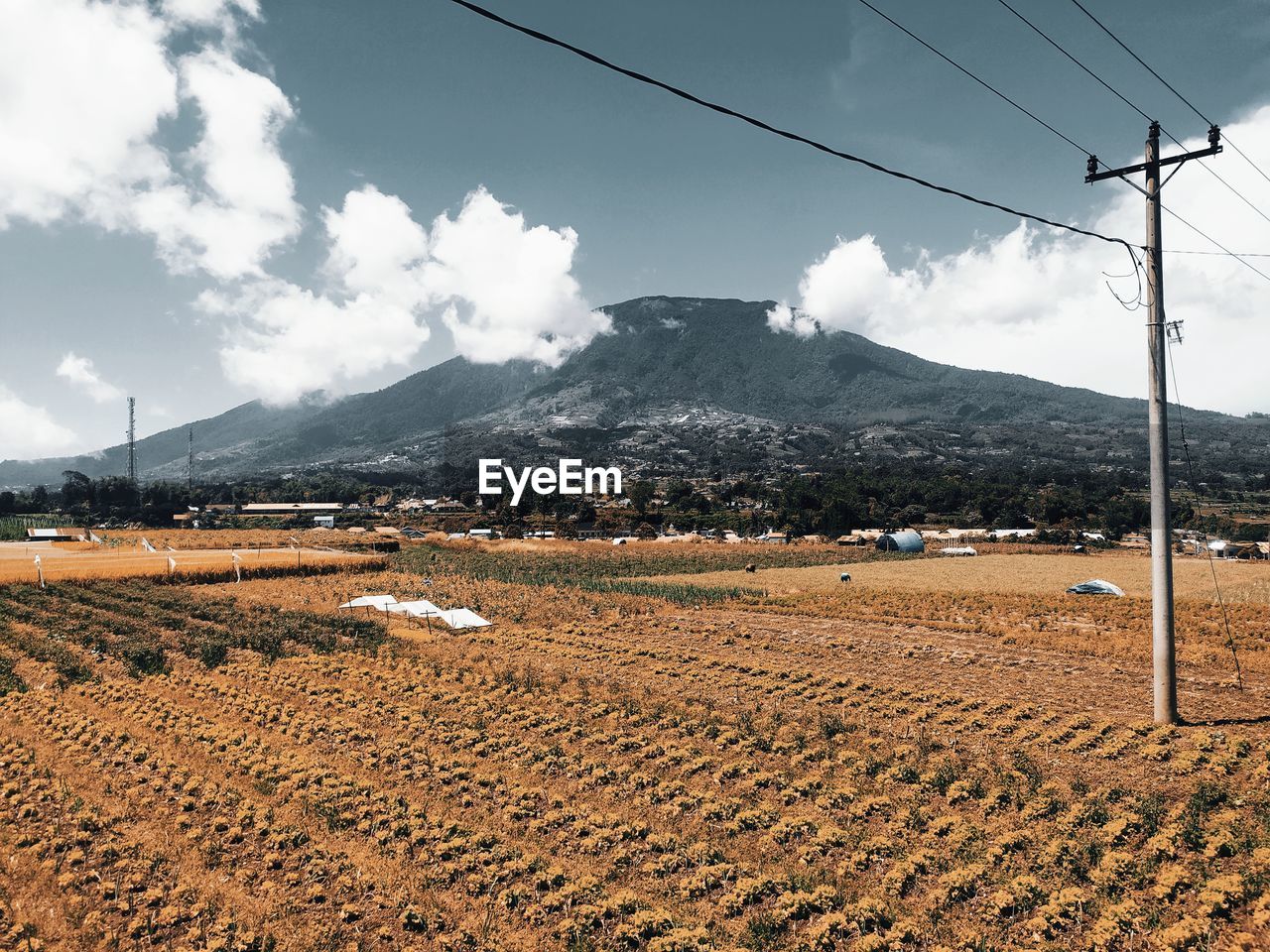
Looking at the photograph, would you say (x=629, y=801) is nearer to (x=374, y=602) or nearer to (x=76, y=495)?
(x=374, y=602)

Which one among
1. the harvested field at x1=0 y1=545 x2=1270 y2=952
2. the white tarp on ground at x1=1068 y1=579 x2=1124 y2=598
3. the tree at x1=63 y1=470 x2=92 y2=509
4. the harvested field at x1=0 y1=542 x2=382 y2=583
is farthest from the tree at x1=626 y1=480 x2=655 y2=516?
the tree at x1=63 y1=470 x2=92 y2=509

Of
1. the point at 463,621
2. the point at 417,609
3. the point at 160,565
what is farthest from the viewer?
the point at 160,565

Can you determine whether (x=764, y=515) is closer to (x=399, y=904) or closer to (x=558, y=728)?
(x=558, y=728)

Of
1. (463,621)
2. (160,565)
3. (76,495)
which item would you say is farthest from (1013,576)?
(76,495)

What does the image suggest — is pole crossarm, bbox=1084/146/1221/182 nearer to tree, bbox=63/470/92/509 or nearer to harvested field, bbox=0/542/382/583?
harvested field, bbox=0/542/382/583

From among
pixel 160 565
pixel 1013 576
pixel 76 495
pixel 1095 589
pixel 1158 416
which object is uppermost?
pixel 1158 416
